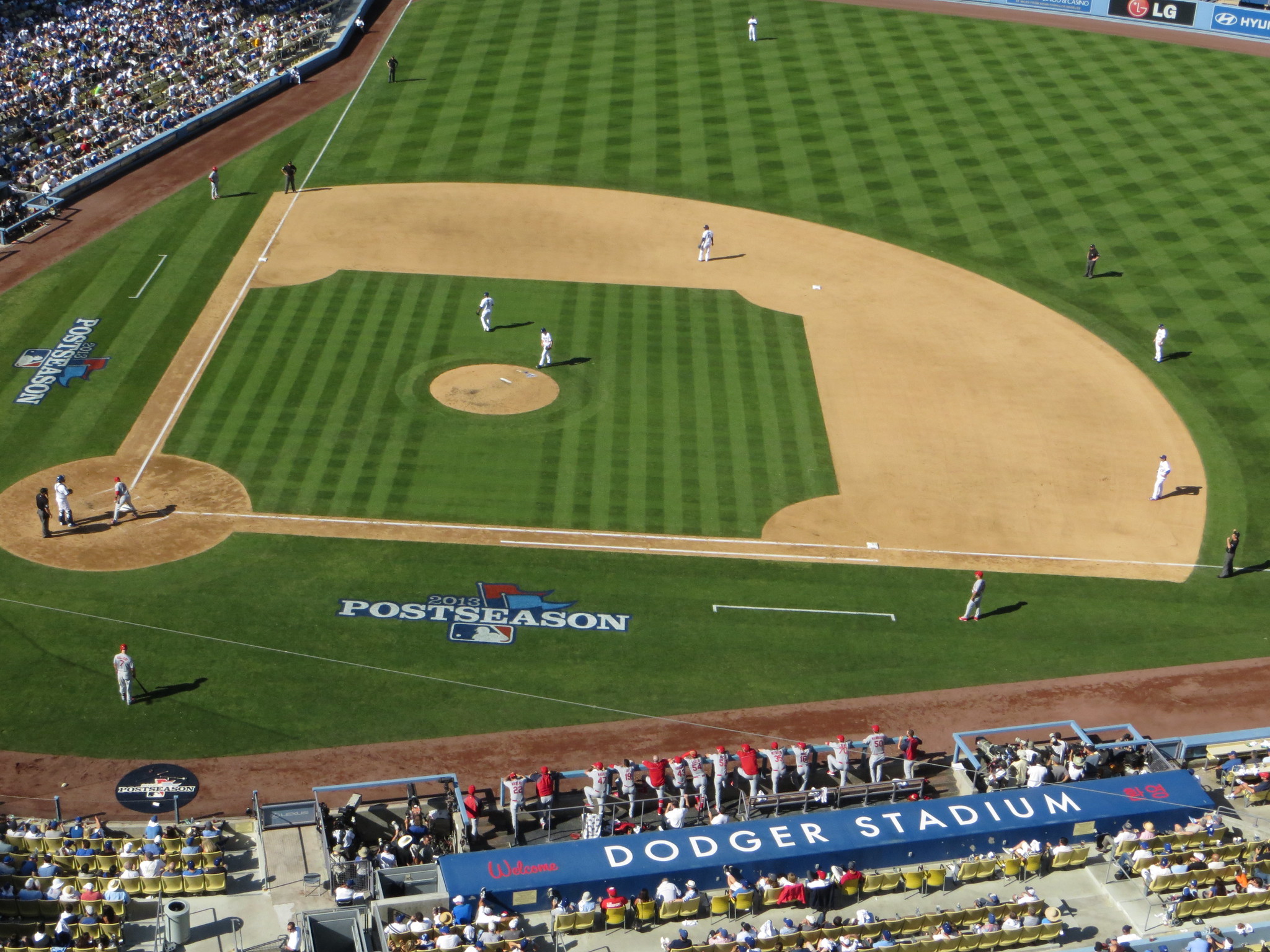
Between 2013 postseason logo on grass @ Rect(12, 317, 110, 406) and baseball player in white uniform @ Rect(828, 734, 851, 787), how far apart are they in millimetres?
26183

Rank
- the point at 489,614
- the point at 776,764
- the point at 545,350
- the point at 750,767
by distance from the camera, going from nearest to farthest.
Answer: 1. the point at 750,767
2. the point at 776,764
3. the point at 489,614
4. the point at 545,350

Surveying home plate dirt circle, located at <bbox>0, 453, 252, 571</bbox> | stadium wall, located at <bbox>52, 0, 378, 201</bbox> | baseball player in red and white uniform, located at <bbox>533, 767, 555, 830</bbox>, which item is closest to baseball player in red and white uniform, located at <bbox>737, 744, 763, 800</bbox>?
baseball player in red and white uniform, located at <bbox>533, 767, 555, 830</bbox>

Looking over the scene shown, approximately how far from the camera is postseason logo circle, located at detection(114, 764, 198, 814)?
27.9 m

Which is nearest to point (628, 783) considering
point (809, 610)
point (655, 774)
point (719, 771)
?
point (655, 774)

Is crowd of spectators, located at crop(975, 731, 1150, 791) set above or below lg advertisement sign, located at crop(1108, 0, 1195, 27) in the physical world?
below

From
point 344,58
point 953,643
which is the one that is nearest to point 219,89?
point 344,58

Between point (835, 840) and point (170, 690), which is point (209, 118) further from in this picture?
point (835, 840)

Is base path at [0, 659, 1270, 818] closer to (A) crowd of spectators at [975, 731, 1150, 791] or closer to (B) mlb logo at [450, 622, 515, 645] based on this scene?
(A) crowd of spectators at [975, 731, 1150, 791]

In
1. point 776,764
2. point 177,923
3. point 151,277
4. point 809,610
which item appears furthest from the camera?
point 151,277

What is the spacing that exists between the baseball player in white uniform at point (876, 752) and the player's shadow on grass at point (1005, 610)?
268 inches

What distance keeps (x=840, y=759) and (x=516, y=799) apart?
6574 millimetres

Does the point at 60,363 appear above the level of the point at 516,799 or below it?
above

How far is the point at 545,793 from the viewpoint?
27547mm

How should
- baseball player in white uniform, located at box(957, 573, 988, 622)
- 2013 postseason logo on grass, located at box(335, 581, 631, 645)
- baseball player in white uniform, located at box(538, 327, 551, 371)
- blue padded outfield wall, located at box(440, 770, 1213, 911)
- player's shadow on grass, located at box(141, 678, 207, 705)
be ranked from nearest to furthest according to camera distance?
blue padded outfield wall, located at box(440, 770, 1213, 911) → player's shadow on grass, located at box(141, 678, 207, 705) → 2013 postseason logo on grass, located at box(335, 581, 631, 645) → baseball player in white uniform, located at box(957, 573, 988, 622) → baseball player in white uniform, located at box(538, 327, 551, 371)
